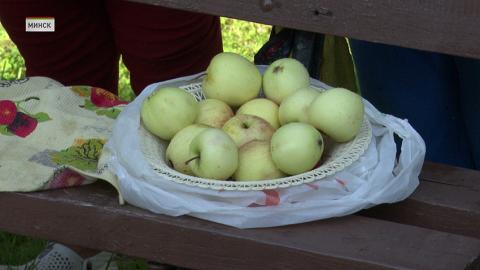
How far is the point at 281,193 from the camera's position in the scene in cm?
170

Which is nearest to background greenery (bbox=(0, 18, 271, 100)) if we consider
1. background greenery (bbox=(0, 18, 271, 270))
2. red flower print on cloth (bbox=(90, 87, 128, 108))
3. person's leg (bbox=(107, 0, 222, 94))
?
background greenery (bbox=(0, 18, 271, 270))

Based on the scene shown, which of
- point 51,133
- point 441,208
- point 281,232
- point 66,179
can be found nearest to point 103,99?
point 51,133

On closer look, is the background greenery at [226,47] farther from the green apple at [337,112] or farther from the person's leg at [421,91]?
the green apple at [337,112]

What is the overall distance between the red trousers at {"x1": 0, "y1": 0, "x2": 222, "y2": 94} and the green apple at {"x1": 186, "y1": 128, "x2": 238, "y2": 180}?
2.38 feet

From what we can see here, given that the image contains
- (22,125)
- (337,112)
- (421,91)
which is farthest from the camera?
(421,91)

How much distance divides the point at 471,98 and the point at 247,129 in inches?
29.8

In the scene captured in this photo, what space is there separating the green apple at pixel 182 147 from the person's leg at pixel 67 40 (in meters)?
0.85

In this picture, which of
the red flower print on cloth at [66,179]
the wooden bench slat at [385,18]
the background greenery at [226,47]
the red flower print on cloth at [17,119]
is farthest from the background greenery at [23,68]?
the wooden bench slat at [385,18]

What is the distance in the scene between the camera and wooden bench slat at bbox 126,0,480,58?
1.51 m

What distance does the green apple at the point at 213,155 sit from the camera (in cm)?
170

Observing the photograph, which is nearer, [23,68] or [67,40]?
[67,40]

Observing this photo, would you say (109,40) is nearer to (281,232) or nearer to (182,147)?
(182,147)

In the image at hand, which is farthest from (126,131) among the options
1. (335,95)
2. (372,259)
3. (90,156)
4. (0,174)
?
(372,259)

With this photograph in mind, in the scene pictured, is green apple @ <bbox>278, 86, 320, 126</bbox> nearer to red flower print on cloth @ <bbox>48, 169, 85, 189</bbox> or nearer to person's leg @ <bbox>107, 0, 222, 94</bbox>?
red flower print on cloth @ <bbox>48, 169, 85, 189</bbox>
